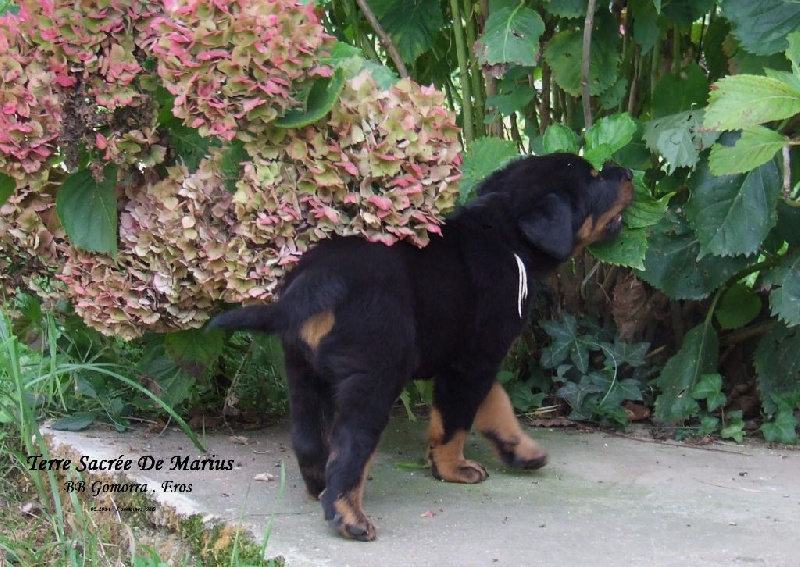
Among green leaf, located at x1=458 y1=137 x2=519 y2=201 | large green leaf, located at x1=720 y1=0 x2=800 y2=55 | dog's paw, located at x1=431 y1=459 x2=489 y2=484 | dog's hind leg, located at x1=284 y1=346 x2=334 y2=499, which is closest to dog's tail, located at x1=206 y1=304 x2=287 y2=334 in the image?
dog's hind leg, located at x1=284 y1=346 x2=334 y2=499

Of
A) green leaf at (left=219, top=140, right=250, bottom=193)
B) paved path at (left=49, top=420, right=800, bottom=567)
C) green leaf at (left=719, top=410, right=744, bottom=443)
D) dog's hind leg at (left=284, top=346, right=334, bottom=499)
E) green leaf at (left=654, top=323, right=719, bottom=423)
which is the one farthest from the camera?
green leaf at (left=654, top=323, right=719, bottom=423)

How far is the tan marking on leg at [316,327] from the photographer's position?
3.35m

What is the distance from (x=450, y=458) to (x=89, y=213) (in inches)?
64.7

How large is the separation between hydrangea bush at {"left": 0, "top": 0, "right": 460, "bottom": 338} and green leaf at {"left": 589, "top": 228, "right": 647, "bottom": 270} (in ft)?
2.70

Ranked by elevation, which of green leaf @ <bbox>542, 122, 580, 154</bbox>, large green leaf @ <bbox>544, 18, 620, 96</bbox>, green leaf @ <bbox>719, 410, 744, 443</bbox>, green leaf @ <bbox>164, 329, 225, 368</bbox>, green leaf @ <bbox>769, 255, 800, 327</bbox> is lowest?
green leaf @ <bbox>719, 410, 744, 443</bbox>

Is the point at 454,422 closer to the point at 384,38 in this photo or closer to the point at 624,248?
the point at 624,248

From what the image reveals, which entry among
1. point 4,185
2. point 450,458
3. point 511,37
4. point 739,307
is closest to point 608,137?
point 511,37

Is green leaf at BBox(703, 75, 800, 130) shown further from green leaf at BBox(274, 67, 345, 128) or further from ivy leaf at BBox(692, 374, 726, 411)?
ivy leaf at BBox(692, 374, 726, 411)

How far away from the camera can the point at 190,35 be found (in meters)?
3.31

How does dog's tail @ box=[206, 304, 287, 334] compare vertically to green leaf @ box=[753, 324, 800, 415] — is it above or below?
above

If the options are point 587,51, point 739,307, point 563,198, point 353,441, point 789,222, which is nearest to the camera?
point 353,441

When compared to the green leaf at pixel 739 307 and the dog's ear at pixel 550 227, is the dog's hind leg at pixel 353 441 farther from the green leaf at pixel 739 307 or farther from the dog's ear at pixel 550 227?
the green leaf at pixel 739 307

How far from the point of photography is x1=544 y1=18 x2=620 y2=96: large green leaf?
453 cm

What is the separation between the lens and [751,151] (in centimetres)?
372
